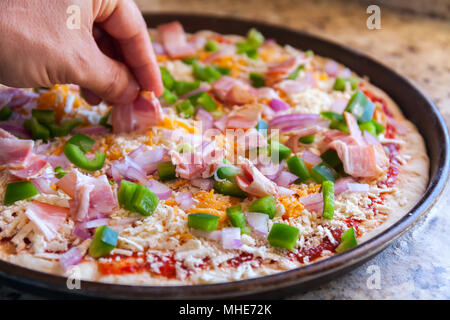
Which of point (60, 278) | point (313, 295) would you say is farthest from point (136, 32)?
point (313, 295)

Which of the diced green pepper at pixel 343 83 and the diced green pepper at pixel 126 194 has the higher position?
the diced green pepper at pixel 343 83

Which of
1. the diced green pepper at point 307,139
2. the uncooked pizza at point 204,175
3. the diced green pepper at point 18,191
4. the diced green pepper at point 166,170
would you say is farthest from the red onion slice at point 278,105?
the diced green pepper at point 18,191

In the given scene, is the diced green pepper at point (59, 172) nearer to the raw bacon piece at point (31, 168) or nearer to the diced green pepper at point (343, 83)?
the raw bacon piece at point (31, 168)

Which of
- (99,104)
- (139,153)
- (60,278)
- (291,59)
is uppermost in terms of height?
(291,59)

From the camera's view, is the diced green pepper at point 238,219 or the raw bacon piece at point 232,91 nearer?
the diced green pepper at point 238,219

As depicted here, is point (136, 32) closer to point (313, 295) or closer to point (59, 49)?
point (59, 49)

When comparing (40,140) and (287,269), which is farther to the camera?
(40,140)

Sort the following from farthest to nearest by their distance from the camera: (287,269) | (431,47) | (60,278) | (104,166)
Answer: (431,47) < (104,166) < (287,269) < (60,278)
